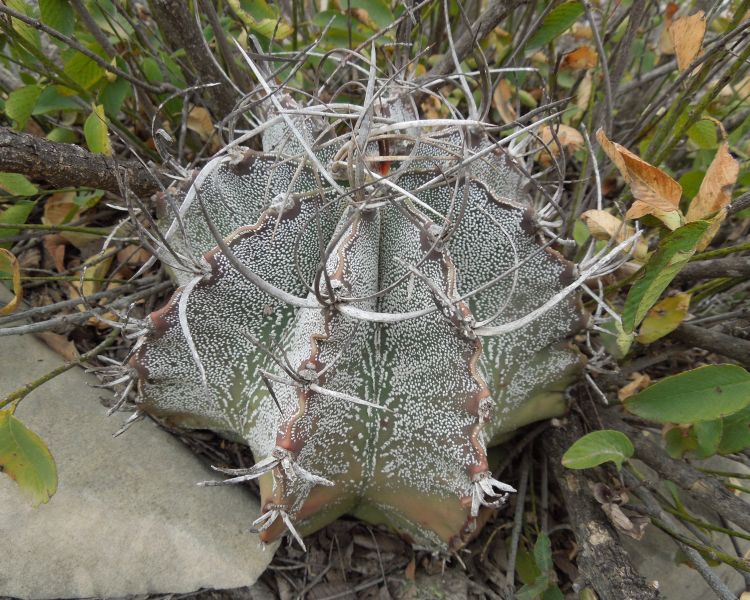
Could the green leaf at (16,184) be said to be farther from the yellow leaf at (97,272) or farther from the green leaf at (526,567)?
the green leaf at (526,567)

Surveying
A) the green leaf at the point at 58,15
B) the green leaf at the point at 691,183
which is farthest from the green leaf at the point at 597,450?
the green leaf at the point at 58,15

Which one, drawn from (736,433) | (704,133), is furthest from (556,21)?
(736,433)

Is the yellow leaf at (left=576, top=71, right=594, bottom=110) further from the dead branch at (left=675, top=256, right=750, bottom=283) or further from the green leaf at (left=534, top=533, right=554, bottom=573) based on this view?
the green leaf at (left=534, top=533, right=554, bottom=573)

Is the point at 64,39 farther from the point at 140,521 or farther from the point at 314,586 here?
the point at 314,586

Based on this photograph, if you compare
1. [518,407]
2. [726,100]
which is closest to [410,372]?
[518,407]

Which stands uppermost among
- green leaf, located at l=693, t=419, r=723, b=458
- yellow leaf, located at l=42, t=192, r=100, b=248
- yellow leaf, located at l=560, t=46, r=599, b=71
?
yellow leaf, located at l=42, t=192, r=100, b=248

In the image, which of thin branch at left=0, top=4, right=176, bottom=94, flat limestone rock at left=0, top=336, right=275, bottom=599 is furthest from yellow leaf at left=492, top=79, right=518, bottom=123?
flat limestone rock at left=0, top=336, right=275, bottom=599
